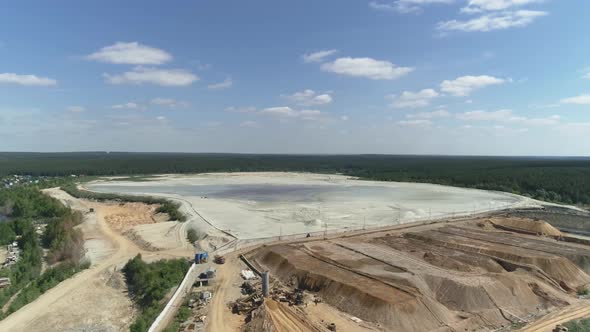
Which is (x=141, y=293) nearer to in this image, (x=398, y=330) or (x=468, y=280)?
(x=398, y=330)

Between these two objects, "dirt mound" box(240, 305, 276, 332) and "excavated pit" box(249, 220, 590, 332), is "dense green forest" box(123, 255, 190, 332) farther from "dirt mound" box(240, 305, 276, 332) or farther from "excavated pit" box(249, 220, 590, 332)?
"excavated pit" box(249, 220, 590, 332)

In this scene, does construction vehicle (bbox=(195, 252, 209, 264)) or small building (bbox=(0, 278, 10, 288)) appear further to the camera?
construction vehicle (bbox=(195, 252, 209, 264))

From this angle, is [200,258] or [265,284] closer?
[265,284]

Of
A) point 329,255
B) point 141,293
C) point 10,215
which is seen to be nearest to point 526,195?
point 329,255

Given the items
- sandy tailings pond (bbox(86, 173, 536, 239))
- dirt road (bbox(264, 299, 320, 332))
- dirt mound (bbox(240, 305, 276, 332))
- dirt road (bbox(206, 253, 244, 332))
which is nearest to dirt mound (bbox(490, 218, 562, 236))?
sandy tailings pond (bbox(86, 173, 536, 239))

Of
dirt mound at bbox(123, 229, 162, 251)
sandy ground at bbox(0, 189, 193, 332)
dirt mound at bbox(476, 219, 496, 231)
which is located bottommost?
sandy ground at bbox(0, 189, 193, 332)

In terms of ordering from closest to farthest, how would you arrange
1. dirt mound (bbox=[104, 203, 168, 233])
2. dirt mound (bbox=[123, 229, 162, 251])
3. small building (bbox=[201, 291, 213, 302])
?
small building (bbox=[201, 291, 213, 302]), dirt mound (bbox=[123, 229, 162, 251]), dirt mound (bbox=[104, 203, 168, 233])

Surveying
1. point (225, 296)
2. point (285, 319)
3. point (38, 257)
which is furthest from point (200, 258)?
point (38, 257)

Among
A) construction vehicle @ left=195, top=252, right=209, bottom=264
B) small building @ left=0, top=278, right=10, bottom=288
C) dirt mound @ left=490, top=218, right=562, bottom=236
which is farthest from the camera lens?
dirt mound @ left=490, top=218, right=562, bottom=236

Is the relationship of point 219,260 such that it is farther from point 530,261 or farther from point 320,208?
point 320,208
